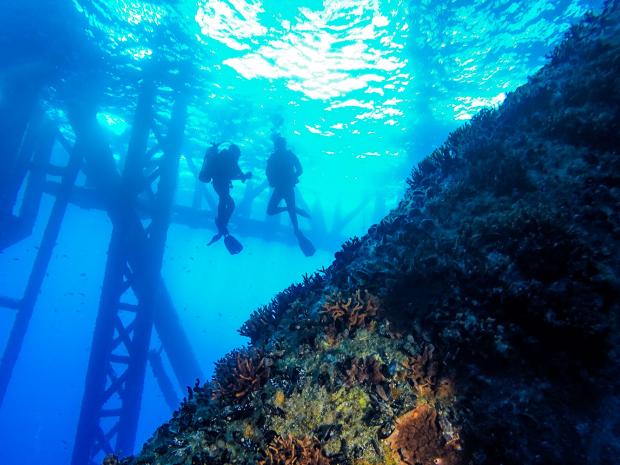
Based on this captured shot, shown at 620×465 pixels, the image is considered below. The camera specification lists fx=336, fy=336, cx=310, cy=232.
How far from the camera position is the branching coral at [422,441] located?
3152 millimetres

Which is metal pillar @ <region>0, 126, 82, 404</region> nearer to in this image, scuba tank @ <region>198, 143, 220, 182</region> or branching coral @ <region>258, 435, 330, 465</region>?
scuba tank @ <region>198, 143, 220, 182</region>

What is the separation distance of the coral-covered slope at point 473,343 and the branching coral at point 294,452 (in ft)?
0.04

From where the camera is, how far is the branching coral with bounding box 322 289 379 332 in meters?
4.42

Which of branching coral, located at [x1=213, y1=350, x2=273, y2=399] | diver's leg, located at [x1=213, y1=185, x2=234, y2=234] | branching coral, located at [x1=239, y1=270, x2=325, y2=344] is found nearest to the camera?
branching coral, located at [x1=213, y1=350, x2=273, y2=399]

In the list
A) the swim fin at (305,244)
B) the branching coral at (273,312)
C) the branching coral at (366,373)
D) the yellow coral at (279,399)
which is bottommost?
the branching coral at (366,373)

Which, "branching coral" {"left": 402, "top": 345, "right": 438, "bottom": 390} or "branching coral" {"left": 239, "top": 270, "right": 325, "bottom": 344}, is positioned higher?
"branching coral" {"left": 239, "top": 270, "right": 325, "bottom": 344}

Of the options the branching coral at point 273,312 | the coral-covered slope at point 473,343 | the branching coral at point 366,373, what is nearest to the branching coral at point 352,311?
the coral-covered slope at point 473,343

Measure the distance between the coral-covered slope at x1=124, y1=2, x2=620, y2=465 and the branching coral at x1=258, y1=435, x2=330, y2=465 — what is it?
1cm

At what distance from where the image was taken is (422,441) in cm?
327

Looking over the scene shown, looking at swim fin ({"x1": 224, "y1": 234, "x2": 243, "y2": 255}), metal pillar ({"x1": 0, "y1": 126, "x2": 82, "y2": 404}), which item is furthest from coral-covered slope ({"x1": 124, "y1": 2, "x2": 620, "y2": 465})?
metal pillar ({"x1": 0, "y1": 126, "x2": 82, "y2": 404})

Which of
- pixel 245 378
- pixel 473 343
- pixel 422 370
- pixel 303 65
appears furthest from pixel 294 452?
pixel 303 65

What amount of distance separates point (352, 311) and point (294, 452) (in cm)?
179

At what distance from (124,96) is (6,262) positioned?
113 meters

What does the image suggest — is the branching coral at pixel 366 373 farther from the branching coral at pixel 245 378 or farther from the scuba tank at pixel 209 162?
the scuba tank at pixel 209 162
